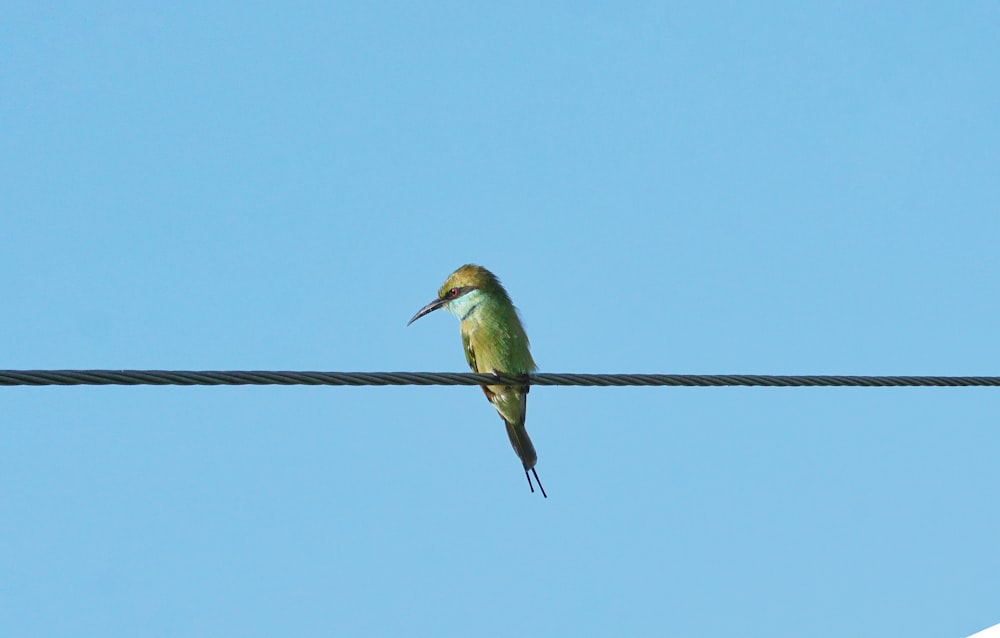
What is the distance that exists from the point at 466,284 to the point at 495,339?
405mm

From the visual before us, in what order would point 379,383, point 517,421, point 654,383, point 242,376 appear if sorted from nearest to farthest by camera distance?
point 242,376, point 379,383, point 654,383, point 517,421

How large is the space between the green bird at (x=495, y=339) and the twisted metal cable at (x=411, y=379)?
2.72 feet

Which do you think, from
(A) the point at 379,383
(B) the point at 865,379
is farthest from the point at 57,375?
(B) the point at 865,379

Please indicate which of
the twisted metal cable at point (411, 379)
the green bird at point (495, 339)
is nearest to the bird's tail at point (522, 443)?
the green bird at point (495, 339)

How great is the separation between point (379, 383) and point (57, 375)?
3.06ft

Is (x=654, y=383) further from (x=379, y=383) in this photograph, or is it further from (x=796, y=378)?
(x=379, y=383)

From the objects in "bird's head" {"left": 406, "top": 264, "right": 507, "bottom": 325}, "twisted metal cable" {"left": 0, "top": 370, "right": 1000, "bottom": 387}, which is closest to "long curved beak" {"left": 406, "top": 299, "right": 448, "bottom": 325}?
"bird's head" {"left": 406, "top": 264, "right": 507, "bottom": 325}

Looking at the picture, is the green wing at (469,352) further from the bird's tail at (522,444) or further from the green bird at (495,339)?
the bird's tail at (522,444)

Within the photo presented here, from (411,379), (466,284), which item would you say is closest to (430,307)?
(466,284)

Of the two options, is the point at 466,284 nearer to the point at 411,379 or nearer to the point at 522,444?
the point at 522,444

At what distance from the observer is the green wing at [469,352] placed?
5875mm

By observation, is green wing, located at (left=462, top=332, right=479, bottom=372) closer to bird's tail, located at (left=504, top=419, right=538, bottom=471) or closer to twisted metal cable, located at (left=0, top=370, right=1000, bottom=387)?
bird's tail, located at (left=504, top=419, right=538, bottom=471)

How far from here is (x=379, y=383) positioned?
144 inches

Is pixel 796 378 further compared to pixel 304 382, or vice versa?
A: pixel 796 378
